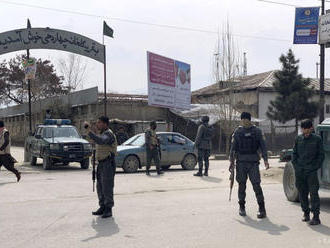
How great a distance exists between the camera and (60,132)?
19375 mm

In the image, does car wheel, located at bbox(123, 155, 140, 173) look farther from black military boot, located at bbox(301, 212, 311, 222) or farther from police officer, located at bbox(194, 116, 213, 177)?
black military boot, located at bbox(301, 212, 311, 222)

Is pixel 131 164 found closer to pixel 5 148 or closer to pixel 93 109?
pixel 5 148

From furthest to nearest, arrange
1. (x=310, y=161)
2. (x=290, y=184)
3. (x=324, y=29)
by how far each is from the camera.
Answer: (x=324, y=29) → (x=290, y=184) → (x=310, y=161)

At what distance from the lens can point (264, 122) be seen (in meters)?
37.6

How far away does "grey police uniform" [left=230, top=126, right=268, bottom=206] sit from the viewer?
8016mm

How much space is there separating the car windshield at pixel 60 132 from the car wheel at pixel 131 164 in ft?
13.6

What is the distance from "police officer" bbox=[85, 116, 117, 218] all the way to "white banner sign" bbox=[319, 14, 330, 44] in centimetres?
1123

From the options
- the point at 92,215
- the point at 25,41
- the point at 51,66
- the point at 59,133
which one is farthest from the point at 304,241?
the point at 51,66

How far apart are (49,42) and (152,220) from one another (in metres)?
16.1

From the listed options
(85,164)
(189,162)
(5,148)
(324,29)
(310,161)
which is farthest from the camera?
(85,164)

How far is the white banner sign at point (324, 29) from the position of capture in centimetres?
1662

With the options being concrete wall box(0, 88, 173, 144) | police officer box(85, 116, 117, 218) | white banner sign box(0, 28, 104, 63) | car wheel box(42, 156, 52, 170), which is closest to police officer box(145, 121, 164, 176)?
car wheel box(42, 156, 52, 170)

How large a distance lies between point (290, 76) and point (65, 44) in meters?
15.1

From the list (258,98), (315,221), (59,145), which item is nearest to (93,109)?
(59,145)
